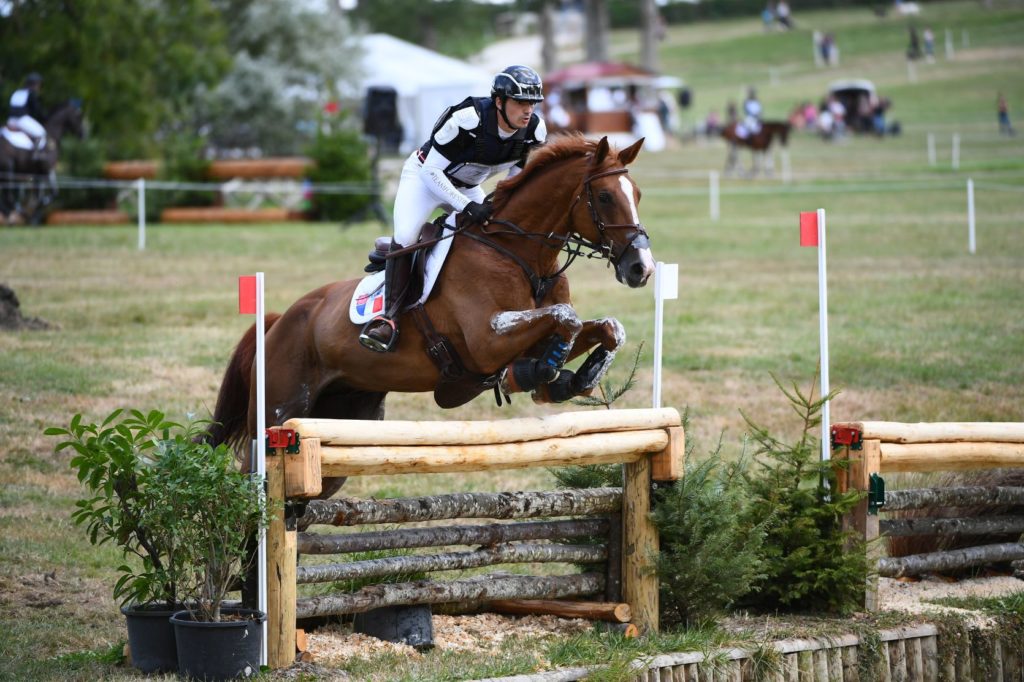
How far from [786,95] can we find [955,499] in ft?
167

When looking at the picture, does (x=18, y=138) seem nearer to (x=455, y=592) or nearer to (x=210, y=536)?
(x=455, y=592)

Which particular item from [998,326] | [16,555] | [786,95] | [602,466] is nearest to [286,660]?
[602,466]

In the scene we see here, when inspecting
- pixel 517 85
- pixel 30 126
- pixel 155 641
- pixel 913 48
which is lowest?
pixel 155 641

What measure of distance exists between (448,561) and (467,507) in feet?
0.87

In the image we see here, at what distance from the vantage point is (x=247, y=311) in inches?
219

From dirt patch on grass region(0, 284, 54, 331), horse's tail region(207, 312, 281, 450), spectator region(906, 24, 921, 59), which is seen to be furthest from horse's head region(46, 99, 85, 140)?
spectator region(906, 24, 921, 59)

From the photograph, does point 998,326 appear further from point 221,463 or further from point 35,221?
point 35,221

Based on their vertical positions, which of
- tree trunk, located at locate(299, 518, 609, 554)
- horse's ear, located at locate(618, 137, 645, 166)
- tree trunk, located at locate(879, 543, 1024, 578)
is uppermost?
horse's ear, located at locate(618, 137, 645, 166)

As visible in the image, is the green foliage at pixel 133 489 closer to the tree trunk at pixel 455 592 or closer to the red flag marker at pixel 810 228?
the tree trunk at pixel 455 592

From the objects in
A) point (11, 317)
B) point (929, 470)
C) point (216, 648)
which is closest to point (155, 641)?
point (216, 648)

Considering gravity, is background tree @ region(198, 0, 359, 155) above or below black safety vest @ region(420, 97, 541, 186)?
above

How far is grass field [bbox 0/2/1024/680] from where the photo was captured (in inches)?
297

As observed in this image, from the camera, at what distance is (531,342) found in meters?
6.05

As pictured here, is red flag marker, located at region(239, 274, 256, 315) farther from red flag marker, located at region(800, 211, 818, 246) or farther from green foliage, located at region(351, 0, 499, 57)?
green foliage, located at region(351, 0, 499, 57)
